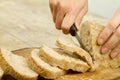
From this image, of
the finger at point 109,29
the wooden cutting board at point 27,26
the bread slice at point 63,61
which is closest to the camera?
the bread slice at point 63,61

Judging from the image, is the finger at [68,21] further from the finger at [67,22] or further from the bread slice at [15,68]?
the bread slice at [15,68]

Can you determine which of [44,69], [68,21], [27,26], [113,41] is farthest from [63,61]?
[27,26]

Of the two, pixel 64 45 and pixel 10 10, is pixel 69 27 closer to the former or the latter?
pixel 64 45

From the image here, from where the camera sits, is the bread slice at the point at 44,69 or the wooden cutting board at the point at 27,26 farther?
the wooden cutting board at the point at 27,26

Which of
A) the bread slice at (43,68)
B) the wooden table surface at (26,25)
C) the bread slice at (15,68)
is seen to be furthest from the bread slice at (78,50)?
the wooden table surface at (26,25)

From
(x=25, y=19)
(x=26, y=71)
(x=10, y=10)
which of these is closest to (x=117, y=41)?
(x=26, y=71)

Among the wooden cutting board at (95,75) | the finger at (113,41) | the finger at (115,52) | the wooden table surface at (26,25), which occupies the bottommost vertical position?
the wooden table surface at (26,25)

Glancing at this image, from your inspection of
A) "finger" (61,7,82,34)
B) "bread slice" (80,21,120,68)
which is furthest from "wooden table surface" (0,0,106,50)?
"finger" (61,7,82,34)
